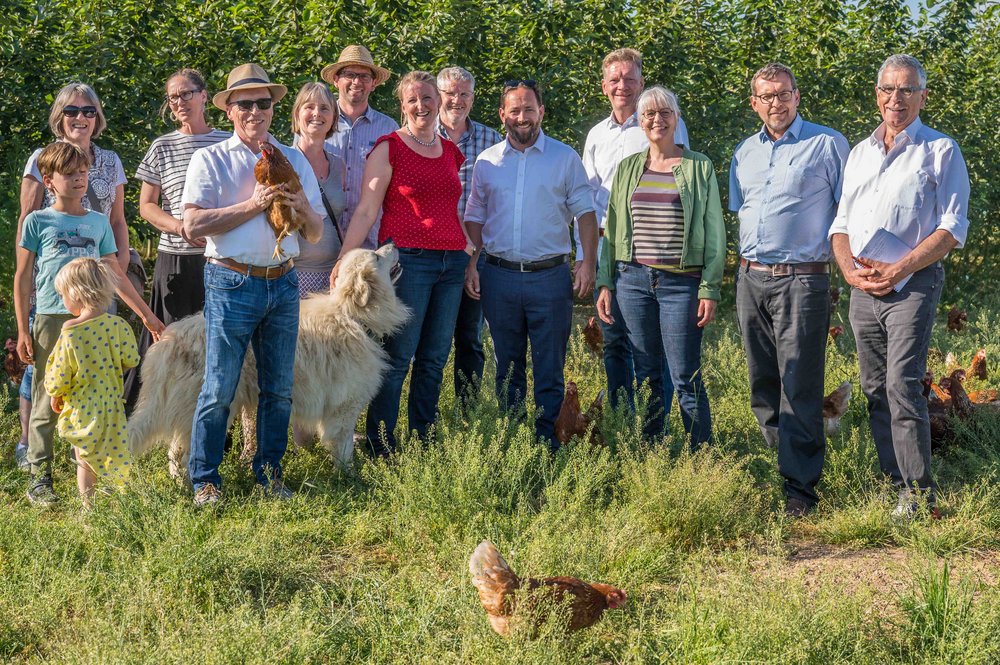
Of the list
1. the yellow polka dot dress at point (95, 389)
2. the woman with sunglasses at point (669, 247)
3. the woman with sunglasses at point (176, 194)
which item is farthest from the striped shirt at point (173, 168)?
the woman with sunglasses at point (669, 247)

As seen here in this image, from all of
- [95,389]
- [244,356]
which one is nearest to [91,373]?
[95,389]

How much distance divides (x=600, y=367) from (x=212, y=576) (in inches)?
184

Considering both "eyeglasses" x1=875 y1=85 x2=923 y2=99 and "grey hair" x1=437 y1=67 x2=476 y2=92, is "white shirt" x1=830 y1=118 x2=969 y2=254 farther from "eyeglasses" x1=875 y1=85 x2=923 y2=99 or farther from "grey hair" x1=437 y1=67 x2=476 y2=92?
"grey hair" x1=437 y1=67 x2=476 y2=92

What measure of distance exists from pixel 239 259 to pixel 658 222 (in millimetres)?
2300

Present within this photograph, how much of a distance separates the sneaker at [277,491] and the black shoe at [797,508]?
2.68 meters

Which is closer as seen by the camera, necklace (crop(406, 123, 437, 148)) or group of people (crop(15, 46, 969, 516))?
group of people (crop(15, 46, 969, 516))

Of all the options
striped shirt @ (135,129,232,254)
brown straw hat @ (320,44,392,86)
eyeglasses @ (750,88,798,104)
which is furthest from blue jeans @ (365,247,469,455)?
eyeglasses @ (750,88,798,104)

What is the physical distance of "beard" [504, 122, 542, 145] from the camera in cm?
560

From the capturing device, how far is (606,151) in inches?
253

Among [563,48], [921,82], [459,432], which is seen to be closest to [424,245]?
[459,432]

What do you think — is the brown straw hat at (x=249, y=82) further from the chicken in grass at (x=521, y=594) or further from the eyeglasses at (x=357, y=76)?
the chicken in grass at (x=521, y=594)

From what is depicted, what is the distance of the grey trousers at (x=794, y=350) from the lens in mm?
5133

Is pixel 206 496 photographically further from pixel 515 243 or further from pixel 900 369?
pixel 900 369

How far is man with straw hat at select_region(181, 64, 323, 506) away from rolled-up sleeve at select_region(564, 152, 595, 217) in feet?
4.90
